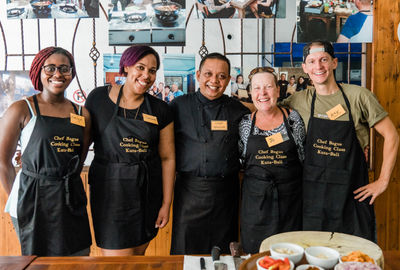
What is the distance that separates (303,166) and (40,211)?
5.18ft

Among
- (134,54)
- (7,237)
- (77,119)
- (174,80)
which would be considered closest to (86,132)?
(77,119)

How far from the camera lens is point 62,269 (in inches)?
50.6

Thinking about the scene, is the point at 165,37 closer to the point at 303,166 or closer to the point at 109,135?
the point at 109,135

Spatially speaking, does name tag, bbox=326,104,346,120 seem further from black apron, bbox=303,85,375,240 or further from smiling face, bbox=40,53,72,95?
smiling face, bbox=40,53,72,95

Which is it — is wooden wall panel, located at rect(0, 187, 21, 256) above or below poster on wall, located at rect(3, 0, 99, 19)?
below

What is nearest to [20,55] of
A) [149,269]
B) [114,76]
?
[114,76]

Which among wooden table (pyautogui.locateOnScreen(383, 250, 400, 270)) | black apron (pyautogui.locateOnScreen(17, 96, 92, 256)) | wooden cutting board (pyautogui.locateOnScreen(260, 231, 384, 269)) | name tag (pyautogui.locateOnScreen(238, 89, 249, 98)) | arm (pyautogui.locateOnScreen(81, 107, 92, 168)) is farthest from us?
name tag (pyautogui.locateOnScreen(238, 89, 249, 98))

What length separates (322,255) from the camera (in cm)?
110

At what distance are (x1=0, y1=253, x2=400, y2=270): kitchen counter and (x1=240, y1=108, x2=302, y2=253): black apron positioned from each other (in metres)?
0.76

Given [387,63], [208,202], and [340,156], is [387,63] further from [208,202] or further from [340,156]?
[208,202]

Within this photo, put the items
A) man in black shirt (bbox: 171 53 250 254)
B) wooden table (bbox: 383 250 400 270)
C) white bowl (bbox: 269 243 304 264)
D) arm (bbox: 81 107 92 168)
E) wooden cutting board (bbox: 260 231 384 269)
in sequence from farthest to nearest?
1. man in black shirt (bbox: 171 53 250 254)
2. arm (bbox: 81 107 92 168)
3. wooden table (bbox: 383 250 400 270)
4. wooden cutting board (bbox: 260 231 384 269)
5. white bowl (bbox: 269 243 304 264)

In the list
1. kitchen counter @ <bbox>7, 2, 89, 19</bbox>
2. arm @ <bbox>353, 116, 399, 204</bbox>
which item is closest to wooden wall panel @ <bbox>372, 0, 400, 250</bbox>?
arm @ <bbox>353, 116, 399, 204</bbox>

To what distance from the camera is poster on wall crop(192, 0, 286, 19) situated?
2871 millimetres

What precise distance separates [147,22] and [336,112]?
170 cm
